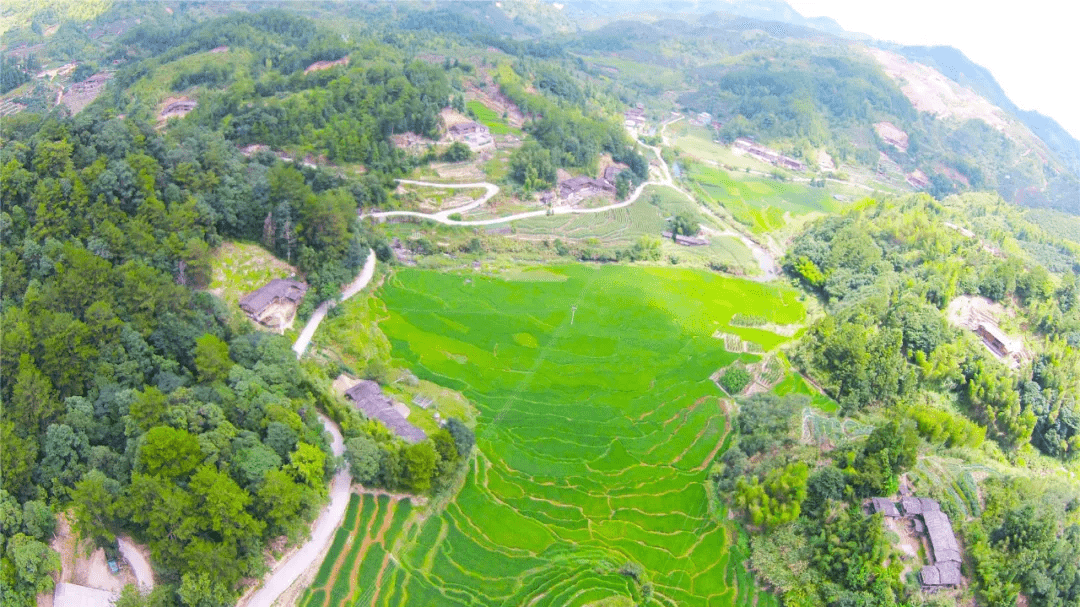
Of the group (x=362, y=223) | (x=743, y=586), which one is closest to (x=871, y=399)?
(x=743, y=586)

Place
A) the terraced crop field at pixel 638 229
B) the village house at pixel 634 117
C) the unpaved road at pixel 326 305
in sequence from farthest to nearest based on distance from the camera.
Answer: the village house at pixel 634 117 < the terraced crop field at pixel 638 229 < the unpaved road at pixel 326 305

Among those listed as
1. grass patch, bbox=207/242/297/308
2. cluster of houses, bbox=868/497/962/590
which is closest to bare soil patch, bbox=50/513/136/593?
grass patch, bbox=207/242/297/308

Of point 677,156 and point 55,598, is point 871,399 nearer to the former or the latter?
point 55,598

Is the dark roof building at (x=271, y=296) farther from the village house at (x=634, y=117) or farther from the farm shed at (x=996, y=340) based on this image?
the village house at (x=634, y=117)

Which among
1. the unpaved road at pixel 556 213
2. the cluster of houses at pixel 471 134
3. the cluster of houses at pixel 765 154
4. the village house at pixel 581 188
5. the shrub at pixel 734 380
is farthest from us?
the cluster of houses at pixel 765 154

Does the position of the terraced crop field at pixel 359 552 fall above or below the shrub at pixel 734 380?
below

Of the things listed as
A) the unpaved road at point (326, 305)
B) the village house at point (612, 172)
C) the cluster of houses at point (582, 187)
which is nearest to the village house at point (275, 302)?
the unpaved road at point (326, 305)

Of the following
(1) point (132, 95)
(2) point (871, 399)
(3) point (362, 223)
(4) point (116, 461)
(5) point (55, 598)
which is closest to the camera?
(5) point (55, 598)
